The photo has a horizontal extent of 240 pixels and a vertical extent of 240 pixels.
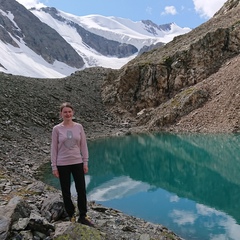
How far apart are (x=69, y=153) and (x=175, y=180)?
1734 centimetres

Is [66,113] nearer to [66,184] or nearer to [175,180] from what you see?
[66,184]

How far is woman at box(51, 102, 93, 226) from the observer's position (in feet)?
29.4

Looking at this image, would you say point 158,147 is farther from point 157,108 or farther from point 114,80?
point 114,80

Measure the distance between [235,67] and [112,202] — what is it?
3881 centimetres

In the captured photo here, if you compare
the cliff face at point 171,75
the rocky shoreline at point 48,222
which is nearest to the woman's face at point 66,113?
the rocky shoreline at point 48,222

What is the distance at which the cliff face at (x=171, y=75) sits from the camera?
186 feet

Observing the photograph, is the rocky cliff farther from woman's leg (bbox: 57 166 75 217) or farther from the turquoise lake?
woman's leg (bbox: 57 166 75 217)

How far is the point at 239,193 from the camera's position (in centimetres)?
2023

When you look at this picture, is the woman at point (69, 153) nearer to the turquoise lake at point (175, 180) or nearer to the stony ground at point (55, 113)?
the turquoise lake at point (175, 180)

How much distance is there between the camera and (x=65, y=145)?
8.97 metres

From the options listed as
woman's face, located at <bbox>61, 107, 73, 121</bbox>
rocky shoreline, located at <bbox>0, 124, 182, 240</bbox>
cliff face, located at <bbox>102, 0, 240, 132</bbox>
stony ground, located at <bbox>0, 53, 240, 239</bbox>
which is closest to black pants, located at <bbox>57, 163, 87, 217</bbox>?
rocky shoreline, located at <bbox>0, 124, 182, 240</bbox>

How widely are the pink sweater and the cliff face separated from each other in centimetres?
4296

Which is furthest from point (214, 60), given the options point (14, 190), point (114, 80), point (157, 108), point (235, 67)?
point (14, 190)

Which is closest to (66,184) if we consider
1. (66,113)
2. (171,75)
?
(66,113)
